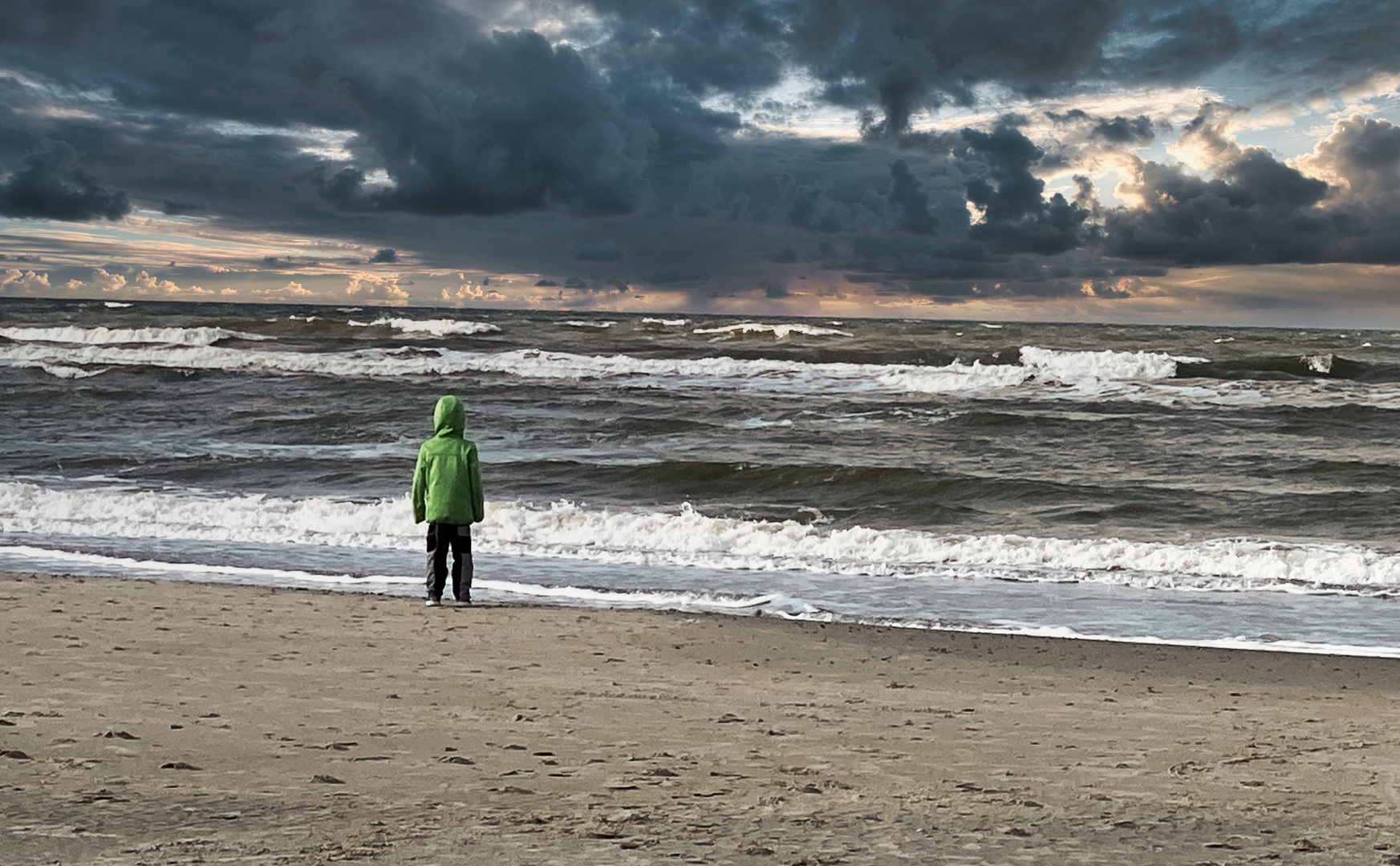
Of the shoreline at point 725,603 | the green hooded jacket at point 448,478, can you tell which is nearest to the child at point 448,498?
the green hooded jacket at point 448,478

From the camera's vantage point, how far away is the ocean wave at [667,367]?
31234 millimetres

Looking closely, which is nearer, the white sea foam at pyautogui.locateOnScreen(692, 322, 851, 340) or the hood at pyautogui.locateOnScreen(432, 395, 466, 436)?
the hood at pyautogui.locateOnScreen(432, 395, 466, 436)


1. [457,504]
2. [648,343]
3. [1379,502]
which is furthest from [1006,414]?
[648,343]

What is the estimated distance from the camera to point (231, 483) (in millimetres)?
14258

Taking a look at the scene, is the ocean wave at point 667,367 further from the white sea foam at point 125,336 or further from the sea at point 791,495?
the white sea foam at point 125,336

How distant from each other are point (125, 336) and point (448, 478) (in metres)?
46.8

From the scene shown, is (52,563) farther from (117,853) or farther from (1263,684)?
(1263,684)

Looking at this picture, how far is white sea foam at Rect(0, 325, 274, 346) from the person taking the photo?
151ft

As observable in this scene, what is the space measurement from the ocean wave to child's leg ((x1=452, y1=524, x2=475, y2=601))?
2198 centimetres

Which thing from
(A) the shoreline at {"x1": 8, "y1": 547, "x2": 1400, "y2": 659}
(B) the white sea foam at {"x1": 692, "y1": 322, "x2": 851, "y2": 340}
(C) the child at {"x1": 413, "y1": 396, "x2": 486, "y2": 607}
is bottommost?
(A) the shoreline at {"x1": 8, "y1": 547, "x2": 1400, "y2": 659}

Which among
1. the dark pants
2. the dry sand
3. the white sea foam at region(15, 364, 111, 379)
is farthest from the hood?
the white sea foam at region(15, 364, 111, 379)

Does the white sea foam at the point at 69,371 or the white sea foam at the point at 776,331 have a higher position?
the white sea foam at the point at 776,331

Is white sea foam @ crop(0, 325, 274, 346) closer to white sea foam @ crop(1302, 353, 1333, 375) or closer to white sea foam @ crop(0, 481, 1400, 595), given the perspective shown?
white sea foam @ crop(0, 481, 1400, 595)

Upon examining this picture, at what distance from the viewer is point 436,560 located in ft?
26.0
